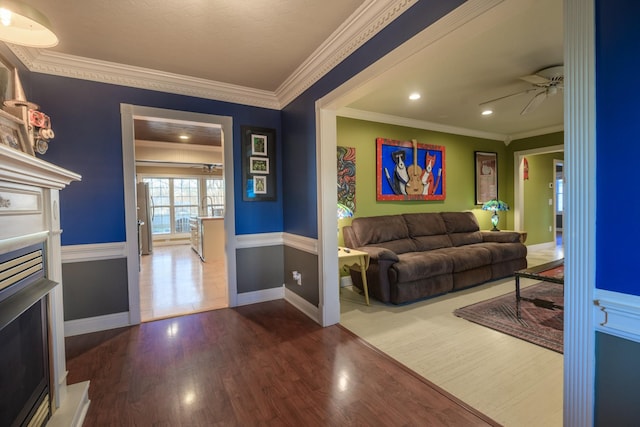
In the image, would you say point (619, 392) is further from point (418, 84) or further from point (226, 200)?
point (226, 200)

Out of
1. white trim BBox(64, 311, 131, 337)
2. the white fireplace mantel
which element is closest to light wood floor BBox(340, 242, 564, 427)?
the white fireplace mantel

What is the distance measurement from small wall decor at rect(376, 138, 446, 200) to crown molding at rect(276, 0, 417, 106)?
185cm

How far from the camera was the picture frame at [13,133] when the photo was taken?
1353mm

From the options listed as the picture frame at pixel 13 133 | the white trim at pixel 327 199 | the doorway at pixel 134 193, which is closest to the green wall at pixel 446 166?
the white trim at pixel 327 199

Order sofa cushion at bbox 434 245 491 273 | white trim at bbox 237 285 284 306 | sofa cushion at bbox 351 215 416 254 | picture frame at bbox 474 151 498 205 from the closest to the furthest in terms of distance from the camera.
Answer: white trim at bbox 237 285 284 306
sofa cushion at bbox 434 245 491 273
sofa cushion at bbox 351 215 416 254
picture frame at bbox 474 151 498 205

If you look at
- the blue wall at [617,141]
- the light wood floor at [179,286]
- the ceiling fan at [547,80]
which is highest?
the ceiling fan at [547,80]

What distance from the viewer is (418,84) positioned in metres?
3.27

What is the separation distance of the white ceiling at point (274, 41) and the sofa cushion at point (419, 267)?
6.45 feet

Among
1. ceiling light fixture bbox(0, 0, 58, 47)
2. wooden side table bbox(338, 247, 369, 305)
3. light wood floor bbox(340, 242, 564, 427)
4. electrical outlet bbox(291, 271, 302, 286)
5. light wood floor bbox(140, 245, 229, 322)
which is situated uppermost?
ceiling light fixture bbox(0, 0, 58, 47)

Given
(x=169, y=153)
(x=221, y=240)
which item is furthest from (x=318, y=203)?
(x=169, y=153)

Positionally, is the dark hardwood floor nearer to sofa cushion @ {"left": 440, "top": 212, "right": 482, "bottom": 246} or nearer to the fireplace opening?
the fireplace opening

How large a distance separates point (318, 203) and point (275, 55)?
1.42 meters

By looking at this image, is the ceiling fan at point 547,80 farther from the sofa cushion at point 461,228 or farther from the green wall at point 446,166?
the sofa cushion at point 461,228

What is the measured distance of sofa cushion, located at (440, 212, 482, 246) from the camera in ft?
15.6
